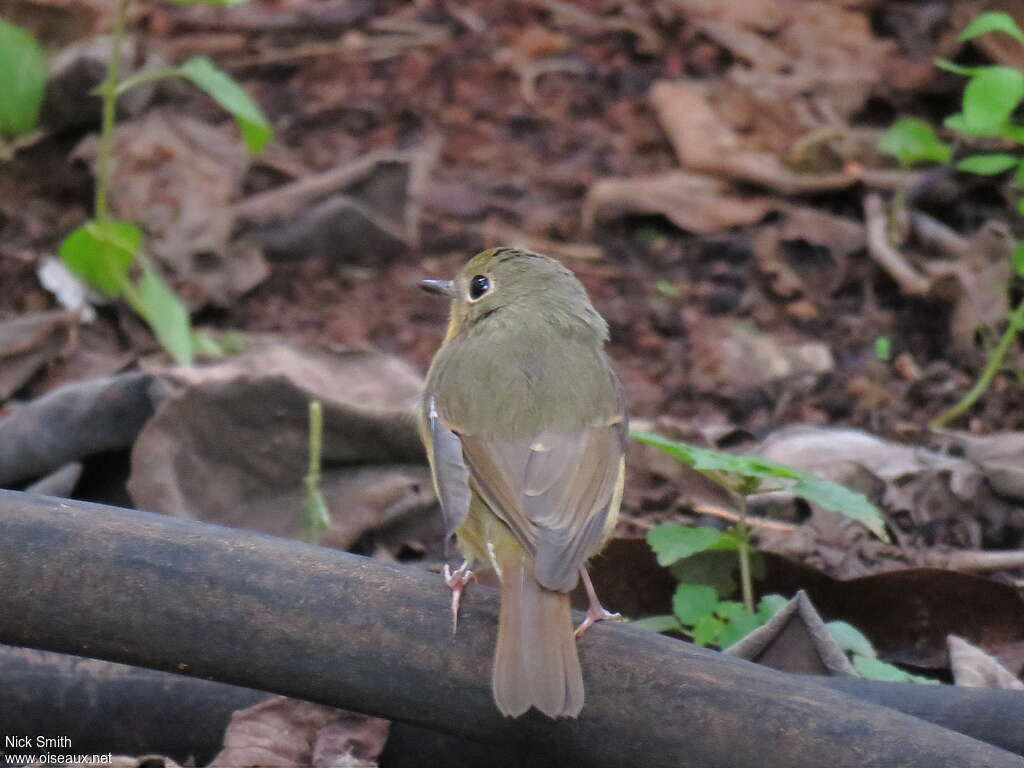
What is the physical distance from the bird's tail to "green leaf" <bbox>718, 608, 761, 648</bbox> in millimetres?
869

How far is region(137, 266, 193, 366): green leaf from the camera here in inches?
203

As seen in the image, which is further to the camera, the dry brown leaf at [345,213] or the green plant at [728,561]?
the dry brown leaf at [345,213]

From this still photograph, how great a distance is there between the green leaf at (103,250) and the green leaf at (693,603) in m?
2.35

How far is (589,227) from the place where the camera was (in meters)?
6.75

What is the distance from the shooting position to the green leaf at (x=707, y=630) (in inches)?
143

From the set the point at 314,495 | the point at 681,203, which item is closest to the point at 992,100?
the point at 681,203

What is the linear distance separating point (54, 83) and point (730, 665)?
4.53 m

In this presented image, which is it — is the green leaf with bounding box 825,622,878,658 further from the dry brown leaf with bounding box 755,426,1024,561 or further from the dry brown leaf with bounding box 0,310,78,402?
the dry brown leaf with bounding box 0,310,78,402

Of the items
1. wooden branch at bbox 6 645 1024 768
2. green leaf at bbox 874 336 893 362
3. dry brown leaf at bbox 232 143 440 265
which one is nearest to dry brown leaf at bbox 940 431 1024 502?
green leaf at bbox 874 336 893 362

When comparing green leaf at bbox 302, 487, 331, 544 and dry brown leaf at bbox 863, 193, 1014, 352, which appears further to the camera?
dry brown leaf at bbox 863, 193, 1014, 352

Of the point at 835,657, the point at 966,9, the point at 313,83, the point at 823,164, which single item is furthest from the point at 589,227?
the point at 835,657

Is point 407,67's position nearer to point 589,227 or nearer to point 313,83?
point 313,83

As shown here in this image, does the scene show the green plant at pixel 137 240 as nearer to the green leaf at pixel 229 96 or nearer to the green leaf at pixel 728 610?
the green leaf at pixel 229 96

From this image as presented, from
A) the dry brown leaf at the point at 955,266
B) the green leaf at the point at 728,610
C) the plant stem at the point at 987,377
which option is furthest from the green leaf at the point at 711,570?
the dry brown leaf at the point at 955,266
